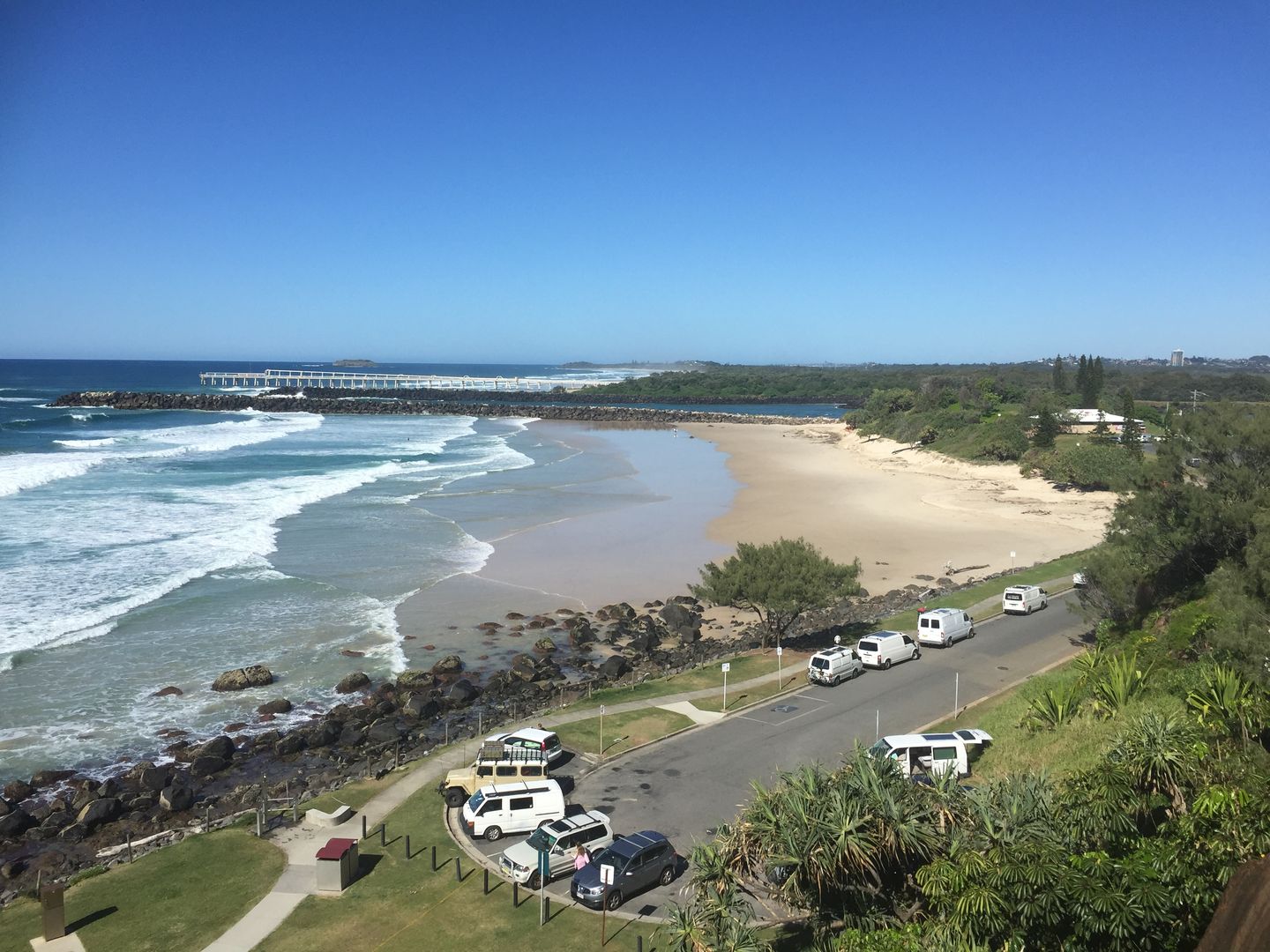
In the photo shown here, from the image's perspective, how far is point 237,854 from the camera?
18.2 meters

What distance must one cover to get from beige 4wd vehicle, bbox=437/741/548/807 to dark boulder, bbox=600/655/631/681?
898 centimetres

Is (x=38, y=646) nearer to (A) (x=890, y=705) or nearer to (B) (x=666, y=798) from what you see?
(B) (x=666, y=798)

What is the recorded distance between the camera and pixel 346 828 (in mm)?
18797

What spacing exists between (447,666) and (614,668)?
5.74 meters

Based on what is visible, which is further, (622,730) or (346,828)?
(622,730)

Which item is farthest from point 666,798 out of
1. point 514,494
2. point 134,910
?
point 514,494

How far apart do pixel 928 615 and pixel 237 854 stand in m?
22.6

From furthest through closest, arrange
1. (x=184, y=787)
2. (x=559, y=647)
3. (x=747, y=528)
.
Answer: (x=747, y=528)
(x=559, y=647)
(x=184, y=787)

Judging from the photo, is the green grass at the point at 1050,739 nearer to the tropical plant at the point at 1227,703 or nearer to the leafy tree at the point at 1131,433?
the tropical plant at the point at 1227,703

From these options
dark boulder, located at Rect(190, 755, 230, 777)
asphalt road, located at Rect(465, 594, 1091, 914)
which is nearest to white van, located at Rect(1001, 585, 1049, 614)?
asphalt road, located at Rect(465, 594, 1091, 914)

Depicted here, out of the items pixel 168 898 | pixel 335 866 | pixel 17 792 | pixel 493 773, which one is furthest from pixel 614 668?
pixel 17 792

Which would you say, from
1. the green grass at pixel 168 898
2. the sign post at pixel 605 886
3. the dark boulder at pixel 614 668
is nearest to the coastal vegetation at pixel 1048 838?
the sign post at pixel 605 886

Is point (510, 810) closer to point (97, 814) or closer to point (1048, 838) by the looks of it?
point (97, 814)

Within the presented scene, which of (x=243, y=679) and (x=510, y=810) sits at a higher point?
(x=510, y=810)
